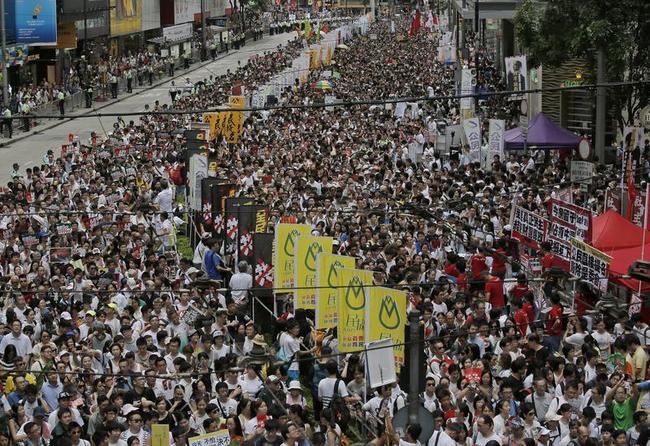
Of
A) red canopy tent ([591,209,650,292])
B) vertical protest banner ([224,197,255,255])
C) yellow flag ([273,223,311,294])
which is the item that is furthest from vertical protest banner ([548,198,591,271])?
vertical protest banner ([224,197,255,255])

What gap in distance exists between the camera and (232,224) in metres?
21.1

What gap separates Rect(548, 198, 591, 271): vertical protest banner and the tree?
31.6ft

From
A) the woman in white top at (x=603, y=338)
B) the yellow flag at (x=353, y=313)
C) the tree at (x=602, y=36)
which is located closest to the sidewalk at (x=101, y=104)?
the tree at (x=602, y=36)

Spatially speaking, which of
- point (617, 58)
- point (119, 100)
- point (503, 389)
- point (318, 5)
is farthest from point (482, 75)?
point (318, 5)

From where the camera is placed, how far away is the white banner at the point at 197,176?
24703 mm

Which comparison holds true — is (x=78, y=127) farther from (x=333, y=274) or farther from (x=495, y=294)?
(x=333, y=274)

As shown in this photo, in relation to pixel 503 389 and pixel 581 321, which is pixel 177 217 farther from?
pixel 503 389

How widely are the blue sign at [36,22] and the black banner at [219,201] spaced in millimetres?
32674

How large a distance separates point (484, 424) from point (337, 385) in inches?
85.0

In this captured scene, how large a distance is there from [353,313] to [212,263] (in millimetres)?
5982

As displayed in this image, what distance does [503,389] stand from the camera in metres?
13.1

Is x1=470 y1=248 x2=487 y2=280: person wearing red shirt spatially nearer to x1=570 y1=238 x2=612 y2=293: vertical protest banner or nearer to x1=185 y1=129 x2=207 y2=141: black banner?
x1=570 y1=238 x2=612 y2=293: vertical protest banner

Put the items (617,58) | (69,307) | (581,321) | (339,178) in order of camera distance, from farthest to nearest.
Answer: (617,58), (339,178), (69,307), (581,321)

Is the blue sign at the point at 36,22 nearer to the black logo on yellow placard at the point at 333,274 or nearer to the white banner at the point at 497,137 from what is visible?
the white banner at the point at 497,137
